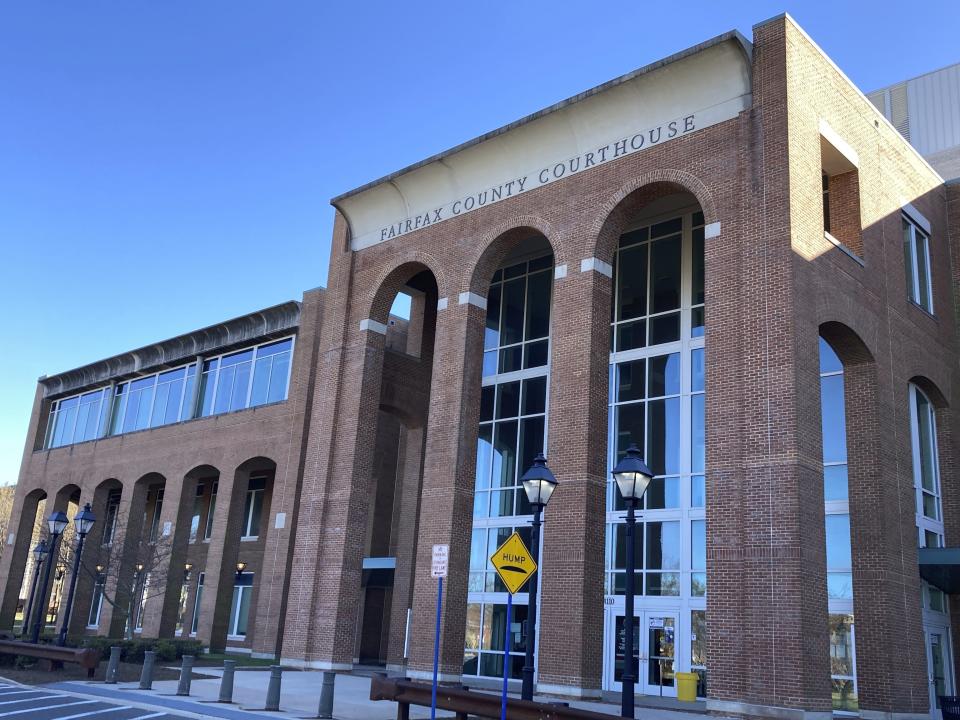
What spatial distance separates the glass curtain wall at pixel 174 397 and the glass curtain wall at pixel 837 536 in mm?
21762

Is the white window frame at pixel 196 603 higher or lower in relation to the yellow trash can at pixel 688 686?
higher

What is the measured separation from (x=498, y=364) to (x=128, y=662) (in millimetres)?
14184

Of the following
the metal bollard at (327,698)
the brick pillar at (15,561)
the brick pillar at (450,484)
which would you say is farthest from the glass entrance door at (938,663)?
the brick pillar at (15,561)

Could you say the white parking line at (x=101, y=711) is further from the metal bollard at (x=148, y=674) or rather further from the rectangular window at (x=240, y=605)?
the rectangular window at (x=240, y=605)

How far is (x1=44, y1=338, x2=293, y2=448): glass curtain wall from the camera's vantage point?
127ft

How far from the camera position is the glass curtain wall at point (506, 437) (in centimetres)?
2712

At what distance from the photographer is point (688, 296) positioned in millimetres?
25531

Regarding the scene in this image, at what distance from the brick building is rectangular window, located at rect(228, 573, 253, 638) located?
6308 millimetres

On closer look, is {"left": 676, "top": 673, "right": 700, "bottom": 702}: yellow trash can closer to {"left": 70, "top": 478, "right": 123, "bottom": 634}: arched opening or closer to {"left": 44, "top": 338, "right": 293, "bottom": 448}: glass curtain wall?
{"left": 44, "top": 338, "right": 293, "bottom": 448}: glass curtain wall

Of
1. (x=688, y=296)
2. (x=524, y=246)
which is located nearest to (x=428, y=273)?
(x=524, y=246)

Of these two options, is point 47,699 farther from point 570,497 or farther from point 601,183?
point 601,183

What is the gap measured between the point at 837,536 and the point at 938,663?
423 cm

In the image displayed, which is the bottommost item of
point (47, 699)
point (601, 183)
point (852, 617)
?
point (47, 699)

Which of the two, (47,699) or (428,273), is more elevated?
(428,273)
